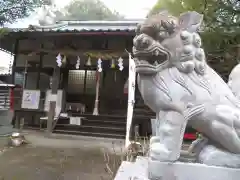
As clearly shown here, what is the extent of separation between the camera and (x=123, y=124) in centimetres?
1029

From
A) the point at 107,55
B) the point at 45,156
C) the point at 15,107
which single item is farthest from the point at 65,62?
the point at 45,156

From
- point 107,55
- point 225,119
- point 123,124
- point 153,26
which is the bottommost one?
point 123,124

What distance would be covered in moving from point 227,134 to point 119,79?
1048 cm

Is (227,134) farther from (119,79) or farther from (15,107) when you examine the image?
(15,107)

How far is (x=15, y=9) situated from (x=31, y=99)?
471 cm

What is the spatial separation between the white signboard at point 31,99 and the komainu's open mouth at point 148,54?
10.4m

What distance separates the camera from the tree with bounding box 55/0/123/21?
3788 centimetres

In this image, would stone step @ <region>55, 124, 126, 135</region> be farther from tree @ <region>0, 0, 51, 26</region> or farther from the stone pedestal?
the stone pedestal

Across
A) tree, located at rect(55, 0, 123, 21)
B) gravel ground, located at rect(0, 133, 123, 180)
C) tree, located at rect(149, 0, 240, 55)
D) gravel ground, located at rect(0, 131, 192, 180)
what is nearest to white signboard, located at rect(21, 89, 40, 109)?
gravel ground, located at rect(0, 131, 192, 180)

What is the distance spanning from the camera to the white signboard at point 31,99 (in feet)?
37.4

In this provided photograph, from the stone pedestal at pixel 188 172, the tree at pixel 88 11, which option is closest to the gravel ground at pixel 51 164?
the stone pedestal at pixel 188 172

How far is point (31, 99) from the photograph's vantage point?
11.4m

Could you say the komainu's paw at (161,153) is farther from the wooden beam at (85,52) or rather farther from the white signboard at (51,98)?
the white signboard at (51,98)

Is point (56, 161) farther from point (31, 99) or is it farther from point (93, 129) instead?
point (31, 99)
